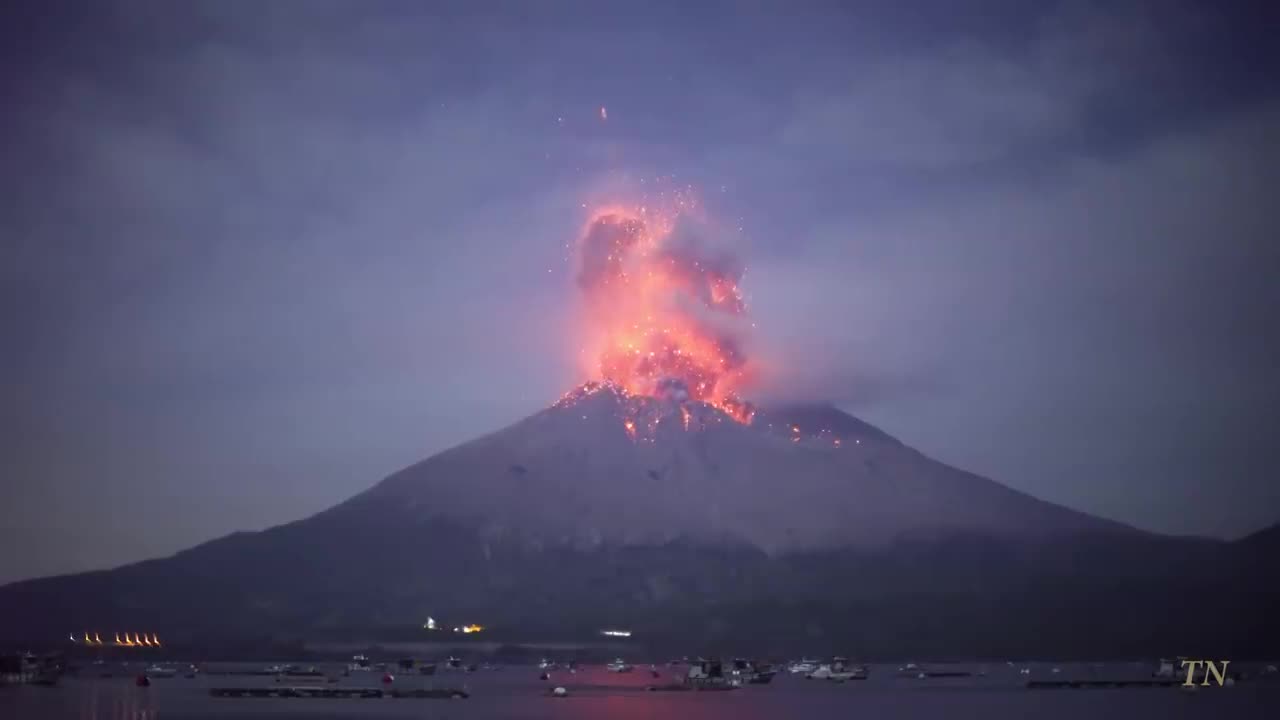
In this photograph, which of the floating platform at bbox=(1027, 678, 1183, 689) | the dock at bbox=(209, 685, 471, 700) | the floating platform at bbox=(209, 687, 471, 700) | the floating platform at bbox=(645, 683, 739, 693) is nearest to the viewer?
the dock at bbox=(209, 685, 471, 700)

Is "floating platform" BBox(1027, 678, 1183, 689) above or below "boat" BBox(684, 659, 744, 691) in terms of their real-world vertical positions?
below

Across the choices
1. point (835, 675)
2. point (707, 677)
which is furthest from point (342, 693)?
point (835, 675)

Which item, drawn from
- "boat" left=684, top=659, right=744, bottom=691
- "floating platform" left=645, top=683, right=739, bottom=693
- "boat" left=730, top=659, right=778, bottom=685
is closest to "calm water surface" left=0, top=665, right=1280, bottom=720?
"floating platform" left=645, top=683, right=739, bottom=693

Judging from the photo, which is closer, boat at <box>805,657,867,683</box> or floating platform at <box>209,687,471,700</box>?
floating platform at <box>209,687,471,700</box>

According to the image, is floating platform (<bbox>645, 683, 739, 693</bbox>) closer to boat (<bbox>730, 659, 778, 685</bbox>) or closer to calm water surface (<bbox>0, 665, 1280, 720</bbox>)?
calm water surface (<bbox>0, 665, 1280, 720</bbox>)

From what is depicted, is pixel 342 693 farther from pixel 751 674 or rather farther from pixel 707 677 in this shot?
pixel 751 674

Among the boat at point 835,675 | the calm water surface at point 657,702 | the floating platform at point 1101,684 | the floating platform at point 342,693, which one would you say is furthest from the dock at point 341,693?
the floating platform at point 1101,684

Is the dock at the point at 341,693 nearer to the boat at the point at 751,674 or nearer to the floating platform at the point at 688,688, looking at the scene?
the floating platform at the point at 688,688

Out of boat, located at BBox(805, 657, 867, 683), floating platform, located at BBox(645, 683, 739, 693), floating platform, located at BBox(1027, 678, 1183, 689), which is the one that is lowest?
floating platform, located at BBox(1027, 678, 1183, 689)
